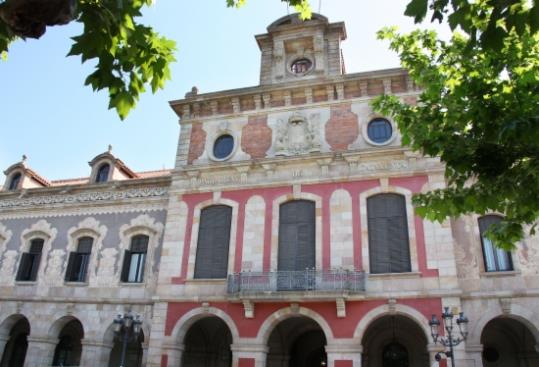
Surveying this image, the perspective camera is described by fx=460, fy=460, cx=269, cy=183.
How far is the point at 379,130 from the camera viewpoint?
59.2 feet

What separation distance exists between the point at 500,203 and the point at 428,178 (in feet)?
31.0

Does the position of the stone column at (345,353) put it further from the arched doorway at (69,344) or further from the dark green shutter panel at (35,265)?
the dark green shutter panel at (35,265)

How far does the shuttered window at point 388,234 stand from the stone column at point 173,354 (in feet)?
24.8

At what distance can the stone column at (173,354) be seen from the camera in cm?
1638

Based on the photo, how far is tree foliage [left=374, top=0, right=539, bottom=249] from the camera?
6590 millimetres

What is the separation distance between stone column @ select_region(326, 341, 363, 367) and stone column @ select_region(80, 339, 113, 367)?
9.21m

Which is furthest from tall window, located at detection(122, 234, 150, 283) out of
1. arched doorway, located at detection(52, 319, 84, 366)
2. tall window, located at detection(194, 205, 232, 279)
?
arched doorway, located at detection(52, 319, 84, 366)

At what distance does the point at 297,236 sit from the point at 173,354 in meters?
6.17

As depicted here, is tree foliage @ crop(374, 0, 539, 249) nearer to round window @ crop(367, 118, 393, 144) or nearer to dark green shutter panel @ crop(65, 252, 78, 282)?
round window @ crop(367, 118, 393, 144)

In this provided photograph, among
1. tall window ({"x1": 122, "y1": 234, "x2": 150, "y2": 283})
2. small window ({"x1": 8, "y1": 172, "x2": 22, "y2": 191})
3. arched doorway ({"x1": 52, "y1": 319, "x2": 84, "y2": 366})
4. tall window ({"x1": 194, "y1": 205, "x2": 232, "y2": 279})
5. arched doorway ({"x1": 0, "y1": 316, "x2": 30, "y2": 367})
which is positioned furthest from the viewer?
small window ({"x1": 8, "y1": 172, "x2": 22, "y2": 191})

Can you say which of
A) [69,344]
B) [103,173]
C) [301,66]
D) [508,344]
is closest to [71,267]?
[69,344]

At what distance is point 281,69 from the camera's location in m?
20.6

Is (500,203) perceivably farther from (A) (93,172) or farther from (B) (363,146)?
(A) (93,172)

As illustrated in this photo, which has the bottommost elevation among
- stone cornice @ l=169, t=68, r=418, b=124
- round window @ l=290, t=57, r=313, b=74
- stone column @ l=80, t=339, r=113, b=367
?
stone column @ l=80, t=339, r=113, b=367
